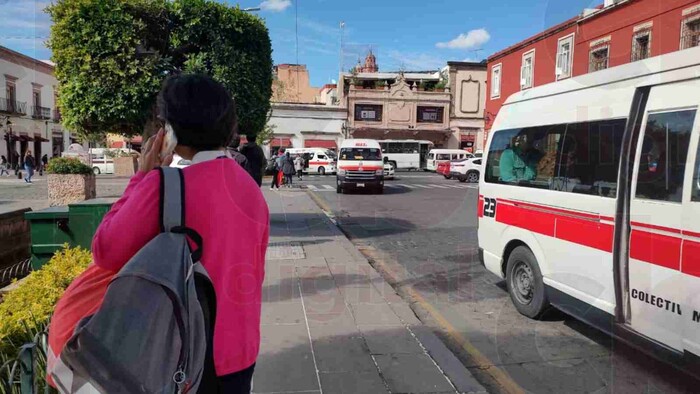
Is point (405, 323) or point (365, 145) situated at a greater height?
point (365, 145)

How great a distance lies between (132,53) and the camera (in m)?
5.61

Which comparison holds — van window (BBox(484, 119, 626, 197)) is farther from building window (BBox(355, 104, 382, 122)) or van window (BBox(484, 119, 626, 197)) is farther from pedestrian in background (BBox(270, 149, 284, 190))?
building window (BBox(355, 104, 382, 122))

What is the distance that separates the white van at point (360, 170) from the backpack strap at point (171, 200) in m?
17.2

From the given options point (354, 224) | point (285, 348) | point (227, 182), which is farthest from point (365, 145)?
point (227, 182)

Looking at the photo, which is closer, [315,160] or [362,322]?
[362,322]

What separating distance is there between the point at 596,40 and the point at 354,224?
6.99 metres

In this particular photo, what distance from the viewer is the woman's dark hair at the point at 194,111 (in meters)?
1.56

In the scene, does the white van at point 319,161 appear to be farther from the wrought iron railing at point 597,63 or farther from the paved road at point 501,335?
the wrought iron railing at point 597,63

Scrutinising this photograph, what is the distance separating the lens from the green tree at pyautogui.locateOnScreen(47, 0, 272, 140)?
546 cm

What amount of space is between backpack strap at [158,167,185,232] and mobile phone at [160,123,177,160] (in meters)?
0.18

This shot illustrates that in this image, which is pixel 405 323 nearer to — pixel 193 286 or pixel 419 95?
pixel 193 286


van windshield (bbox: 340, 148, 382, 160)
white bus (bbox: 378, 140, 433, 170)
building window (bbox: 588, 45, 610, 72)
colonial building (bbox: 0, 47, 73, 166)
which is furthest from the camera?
white bus (bbox: 378, 140, 433, 170)

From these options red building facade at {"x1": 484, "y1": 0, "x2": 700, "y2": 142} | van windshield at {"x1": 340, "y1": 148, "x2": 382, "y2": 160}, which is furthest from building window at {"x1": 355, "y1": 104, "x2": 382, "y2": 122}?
red building facade at {"x1": 484, "y1": 0, "x2": 700, "y2": 142}

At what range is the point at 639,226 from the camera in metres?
3.43
